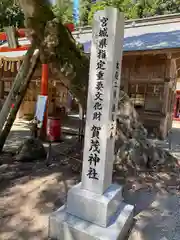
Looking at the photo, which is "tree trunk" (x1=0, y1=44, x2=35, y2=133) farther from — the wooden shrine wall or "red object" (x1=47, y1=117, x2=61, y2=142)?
the wooden shrine wall

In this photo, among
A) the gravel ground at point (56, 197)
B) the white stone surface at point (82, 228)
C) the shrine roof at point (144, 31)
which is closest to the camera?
the white stone surface at point (82, 228)

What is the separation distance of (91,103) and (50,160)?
9.38 ft

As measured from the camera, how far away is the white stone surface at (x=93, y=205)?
2504mm

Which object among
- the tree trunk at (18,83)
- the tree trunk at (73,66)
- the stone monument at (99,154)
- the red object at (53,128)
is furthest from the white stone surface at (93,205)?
the red object at (53,128)

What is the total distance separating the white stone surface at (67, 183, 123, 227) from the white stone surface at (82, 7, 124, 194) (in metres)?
0.08

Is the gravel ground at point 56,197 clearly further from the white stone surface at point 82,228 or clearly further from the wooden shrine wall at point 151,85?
the wooden shrine wall at point 151,85

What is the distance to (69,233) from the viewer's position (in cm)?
254

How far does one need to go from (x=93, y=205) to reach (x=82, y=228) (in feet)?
0.89

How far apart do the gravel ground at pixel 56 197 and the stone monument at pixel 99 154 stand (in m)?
0.37

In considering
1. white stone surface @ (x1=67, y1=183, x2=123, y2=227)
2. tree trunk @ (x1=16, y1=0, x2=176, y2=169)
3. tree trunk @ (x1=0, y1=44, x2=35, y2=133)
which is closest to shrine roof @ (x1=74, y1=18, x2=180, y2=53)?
tree trunk @ (x1=0, y1=44, x2=35, y2=133)

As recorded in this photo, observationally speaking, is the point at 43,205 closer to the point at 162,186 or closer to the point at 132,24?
the point at 162,186

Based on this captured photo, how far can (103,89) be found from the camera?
2.54 m

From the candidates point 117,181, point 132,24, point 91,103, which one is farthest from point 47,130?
point 132,24

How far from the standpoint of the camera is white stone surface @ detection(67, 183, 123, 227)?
2.50 meters
